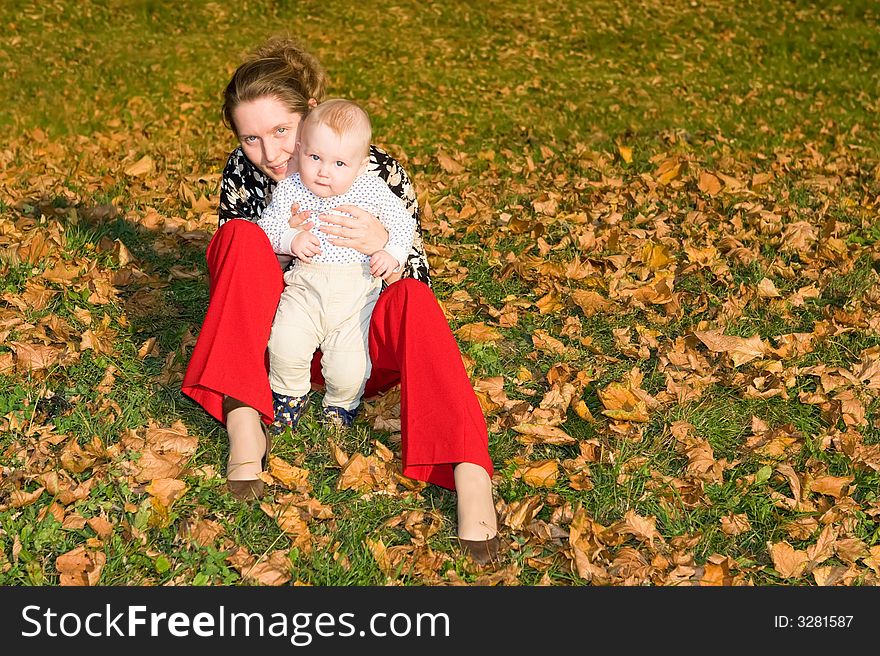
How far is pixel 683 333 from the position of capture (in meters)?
4.88

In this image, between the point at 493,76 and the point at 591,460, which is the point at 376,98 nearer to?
the point at 493,76

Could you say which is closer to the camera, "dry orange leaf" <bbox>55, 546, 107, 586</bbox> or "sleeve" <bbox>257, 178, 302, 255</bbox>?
"dry orange leaf" <bbox>55, 546, 107, 586</bbox>

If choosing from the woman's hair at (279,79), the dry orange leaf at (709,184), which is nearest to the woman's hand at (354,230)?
the woman's hair at (279,79)

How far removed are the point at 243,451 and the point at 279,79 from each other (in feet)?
5.43

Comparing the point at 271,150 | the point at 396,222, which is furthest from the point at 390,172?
the point at 271,150

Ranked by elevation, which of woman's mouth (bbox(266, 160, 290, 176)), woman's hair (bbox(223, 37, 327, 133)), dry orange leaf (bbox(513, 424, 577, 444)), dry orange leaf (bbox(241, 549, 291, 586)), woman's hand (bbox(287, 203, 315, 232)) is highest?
woman's hair (bbox(223, 37, 327, 133))

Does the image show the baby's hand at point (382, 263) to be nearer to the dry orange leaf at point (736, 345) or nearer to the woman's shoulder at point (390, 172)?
the woman's shoulder at point (390, 172)

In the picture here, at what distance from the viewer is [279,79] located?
3.93 meters

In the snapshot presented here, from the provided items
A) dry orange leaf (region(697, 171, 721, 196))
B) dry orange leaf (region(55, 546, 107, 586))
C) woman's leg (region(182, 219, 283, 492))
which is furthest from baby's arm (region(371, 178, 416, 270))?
dry orange leaf (region(697, 171, 721, 196))

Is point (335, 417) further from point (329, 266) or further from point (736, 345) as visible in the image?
point (736, 345)

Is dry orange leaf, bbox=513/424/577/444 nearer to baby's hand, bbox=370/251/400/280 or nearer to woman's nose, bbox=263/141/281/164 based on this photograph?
baby's hand, bbox=370/251/400/280

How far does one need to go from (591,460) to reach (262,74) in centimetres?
225

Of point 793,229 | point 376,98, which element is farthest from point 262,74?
point 376,98

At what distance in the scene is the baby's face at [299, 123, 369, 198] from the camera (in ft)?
11.8
